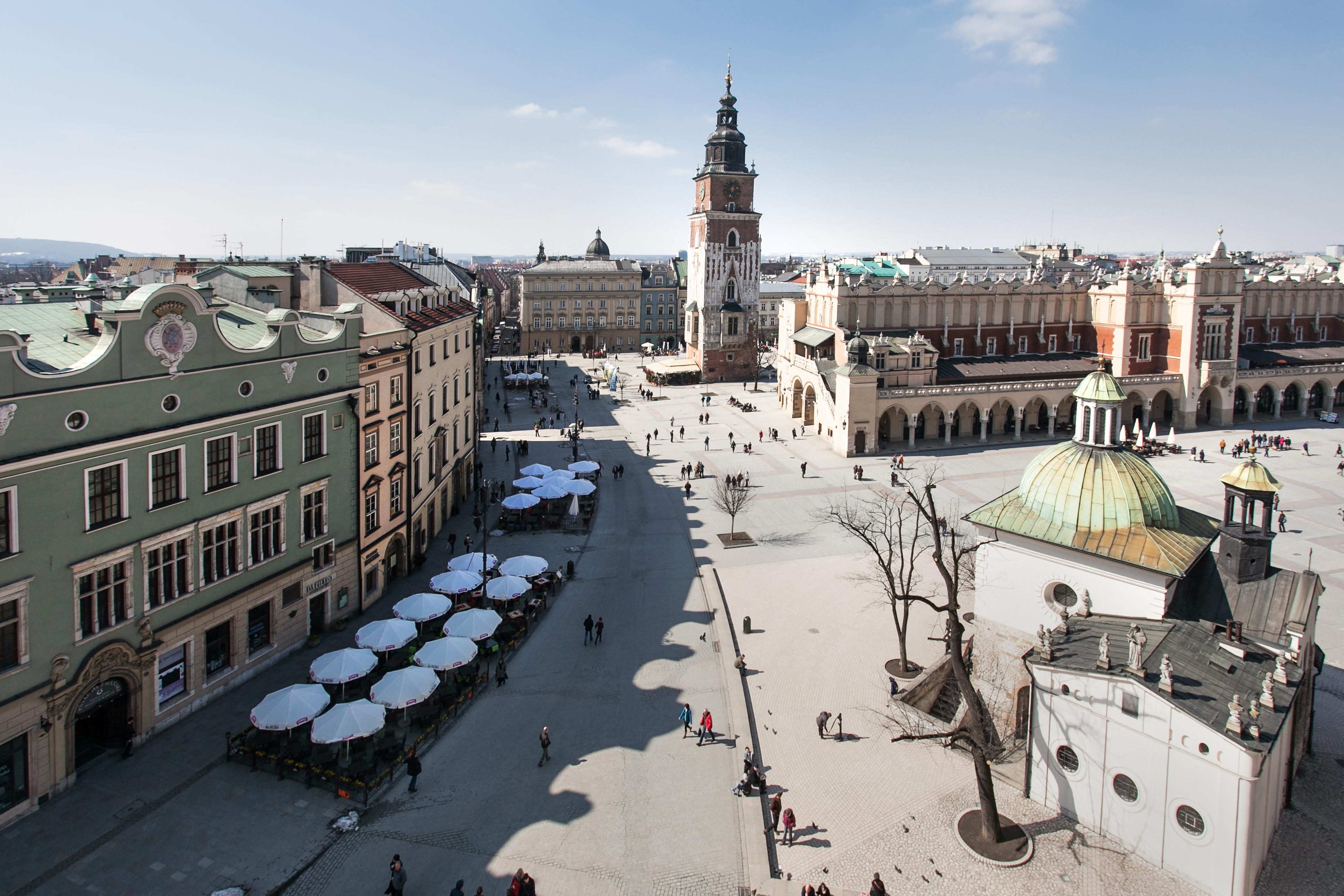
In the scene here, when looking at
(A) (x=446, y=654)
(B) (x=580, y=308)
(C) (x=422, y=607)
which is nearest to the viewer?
(A) (x=446, y=654)

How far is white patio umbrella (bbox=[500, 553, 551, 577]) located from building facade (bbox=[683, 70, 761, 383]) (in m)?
63.6

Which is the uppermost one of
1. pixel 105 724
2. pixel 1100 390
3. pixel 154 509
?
pixel 1100 390

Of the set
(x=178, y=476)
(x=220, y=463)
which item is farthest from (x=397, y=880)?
(x=220, y=463)

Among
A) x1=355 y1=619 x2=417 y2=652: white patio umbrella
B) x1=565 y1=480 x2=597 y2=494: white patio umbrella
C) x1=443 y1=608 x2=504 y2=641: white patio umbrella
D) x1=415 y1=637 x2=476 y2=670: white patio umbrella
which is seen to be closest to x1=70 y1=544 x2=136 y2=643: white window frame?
x1=355 y1=619 x2=417 y2=652: white patio umbrella

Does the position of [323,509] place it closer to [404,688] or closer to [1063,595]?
[404,688]

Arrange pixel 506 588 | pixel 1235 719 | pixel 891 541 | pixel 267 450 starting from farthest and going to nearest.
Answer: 1. pixel 506 588
2. pixel 891 541
3. pixel 267 450
4. pixel 1235 719

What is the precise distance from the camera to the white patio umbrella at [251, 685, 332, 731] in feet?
70.9

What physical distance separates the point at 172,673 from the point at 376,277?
79.5 ft

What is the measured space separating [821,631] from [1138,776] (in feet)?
43.5

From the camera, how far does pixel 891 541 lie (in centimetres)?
3159

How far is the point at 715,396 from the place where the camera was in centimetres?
8800

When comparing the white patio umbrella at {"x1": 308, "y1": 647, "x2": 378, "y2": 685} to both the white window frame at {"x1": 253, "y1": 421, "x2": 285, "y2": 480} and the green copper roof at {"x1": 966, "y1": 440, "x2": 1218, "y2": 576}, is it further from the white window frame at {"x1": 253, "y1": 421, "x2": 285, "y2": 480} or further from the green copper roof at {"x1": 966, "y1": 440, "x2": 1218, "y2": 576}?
the green copper roof at {"x1": 966, "y1": 440, "x2": 1218, "y2": 576}

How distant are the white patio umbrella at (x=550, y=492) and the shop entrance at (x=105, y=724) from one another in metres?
23.0

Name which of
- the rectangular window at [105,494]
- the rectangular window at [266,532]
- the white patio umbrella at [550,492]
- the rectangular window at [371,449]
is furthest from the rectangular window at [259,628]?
the white patio umbrella at [550,492]
